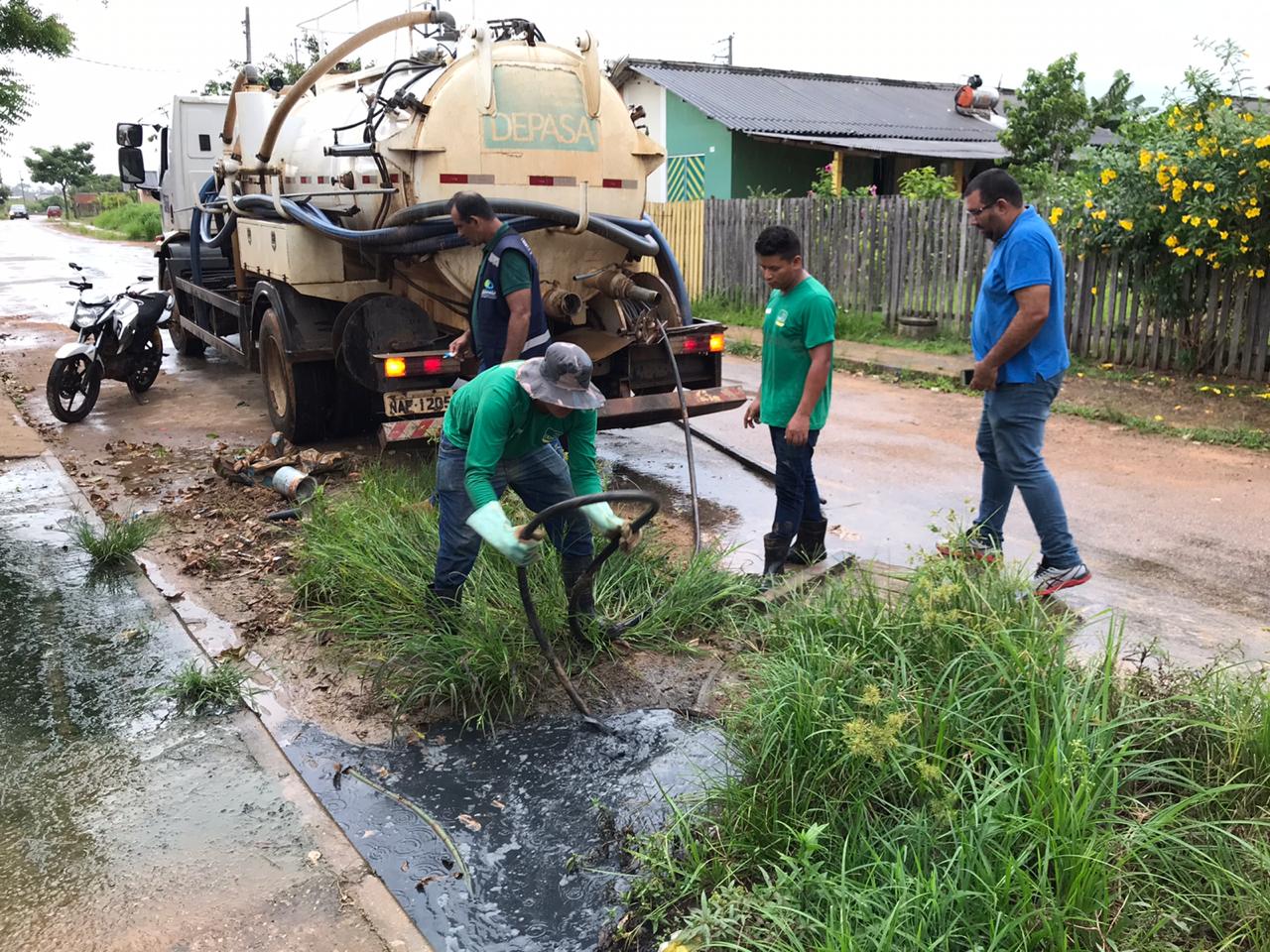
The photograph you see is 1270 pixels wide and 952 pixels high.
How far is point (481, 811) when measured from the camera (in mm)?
3395

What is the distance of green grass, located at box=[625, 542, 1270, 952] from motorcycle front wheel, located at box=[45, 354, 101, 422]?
7.67 meters

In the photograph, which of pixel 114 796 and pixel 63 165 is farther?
pixel 63 165

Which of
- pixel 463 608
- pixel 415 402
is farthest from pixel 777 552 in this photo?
pixel 415 402

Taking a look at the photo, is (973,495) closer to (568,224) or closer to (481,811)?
(568,224)

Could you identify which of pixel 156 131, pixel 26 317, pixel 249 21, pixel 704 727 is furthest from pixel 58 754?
pixel 249 21

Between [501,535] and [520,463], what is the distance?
2.08ft

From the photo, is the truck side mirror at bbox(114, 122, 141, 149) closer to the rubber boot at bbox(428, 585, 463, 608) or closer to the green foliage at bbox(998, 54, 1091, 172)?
the rubber boot at bbox(428, 585, 463, 608)

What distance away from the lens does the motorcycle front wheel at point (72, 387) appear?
880cm

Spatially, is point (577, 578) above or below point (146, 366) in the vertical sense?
below

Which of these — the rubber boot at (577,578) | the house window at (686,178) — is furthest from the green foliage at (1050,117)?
the rubber boot at (577,578)

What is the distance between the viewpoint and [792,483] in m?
4.82

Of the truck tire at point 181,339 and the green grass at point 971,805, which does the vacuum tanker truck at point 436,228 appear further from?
the truck tire at point 181,339

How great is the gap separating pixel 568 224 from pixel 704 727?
11.9 ft

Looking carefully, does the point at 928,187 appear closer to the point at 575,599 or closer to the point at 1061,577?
the point at 1061,577
